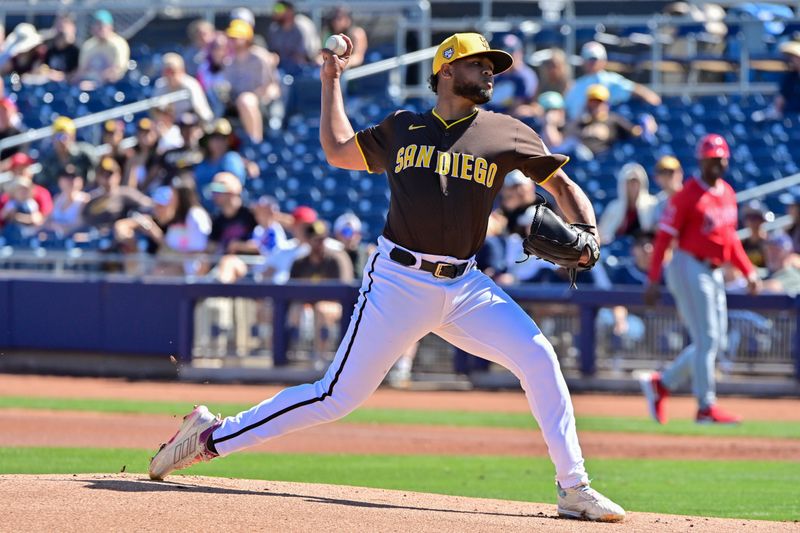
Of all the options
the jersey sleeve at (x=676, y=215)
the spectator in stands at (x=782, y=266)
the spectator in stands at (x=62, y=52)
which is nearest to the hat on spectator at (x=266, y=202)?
the spectator in stands at (x=62, y=52)

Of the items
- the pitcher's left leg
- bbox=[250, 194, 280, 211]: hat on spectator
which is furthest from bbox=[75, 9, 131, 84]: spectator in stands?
the pitcher's left leg

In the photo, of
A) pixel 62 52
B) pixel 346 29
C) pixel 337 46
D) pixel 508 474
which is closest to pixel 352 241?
pixel 346 29

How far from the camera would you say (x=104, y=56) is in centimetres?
2075

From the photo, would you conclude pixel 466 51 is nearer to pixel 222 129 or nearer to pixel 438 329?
pixel 438 329

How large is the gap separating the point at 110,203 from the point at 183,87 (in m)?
2.48

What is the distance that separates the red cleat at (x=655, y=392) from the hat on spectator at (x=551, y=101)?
249 inches

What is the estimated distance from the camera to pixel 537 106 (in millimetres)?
17797

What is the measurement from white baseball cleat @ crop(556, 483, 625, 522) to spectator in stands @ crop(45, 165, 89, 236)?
12.5m

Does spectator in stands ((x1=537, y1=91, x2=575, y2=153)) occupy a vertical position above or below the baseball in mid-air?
above

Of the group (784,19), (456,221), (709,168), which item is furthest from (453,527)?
(784,19)

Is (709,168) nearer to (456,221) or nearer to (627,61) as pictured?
(456,221)

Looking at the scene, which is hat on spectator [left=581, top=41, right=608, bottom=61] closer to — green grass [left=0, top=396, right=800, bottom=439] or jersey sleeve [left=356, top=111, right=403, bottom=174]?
green grass [left=0, top=396, right=800, bottom=439]

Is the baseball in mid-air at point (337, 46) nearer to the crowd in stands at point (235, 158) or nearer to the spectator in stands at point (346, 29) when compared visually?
the crowd in stands at point (235, 158)

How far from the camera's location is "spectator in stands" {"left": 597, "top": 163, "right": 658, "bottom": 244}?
50.1ft
